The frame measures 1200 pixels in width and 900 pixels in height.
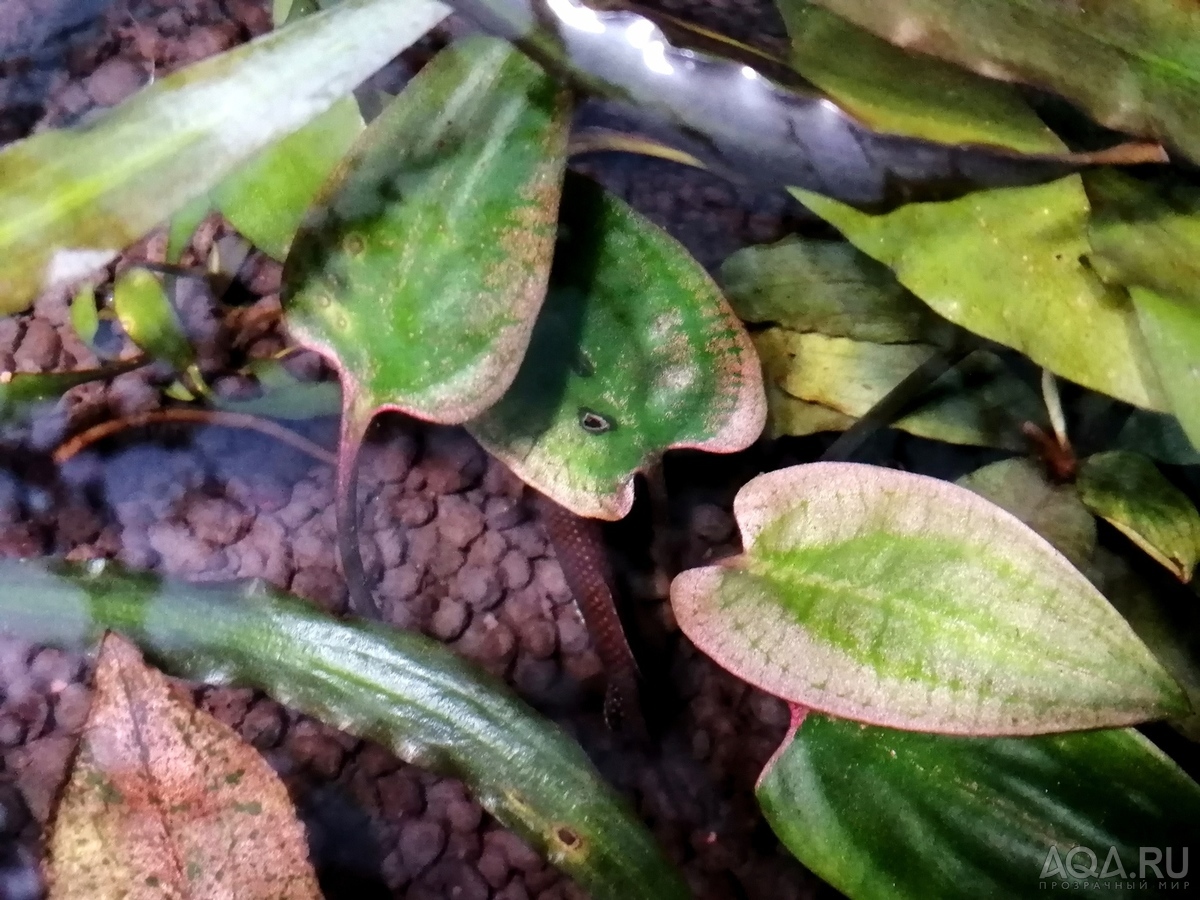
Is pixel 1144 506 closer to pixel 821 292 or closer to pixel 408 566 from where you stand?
pixel 821 292

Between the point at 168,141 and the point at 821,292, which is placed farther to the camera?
the point at 821,292

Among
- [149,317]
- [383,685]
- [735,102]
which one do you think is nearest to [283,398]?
[149,317]

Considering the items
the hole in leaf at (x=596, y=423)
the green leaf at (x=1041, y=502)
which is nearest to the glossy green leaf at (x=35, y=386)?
the hole in leaf at (x=596, y=423)

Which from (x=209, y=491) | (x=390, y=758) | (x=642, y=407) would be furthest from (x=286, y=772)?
(x=642, y=407)

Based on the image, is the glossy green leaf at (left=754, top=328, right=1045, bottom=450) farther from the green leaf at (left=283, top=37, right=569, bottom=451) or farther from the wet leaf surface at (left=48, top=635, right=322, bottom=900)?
the wet leaf surface at (left=48, top=635, right=322, bottom=900)

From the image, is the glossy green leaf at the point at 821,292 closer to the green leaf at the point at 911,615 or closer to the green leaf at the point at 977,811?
the green leaf at the point at 911,615

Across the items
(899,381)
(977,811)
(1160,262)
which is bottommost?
(977,811)

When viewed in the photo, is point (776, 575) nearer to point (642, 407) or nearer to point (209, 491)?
point (642, 407)
